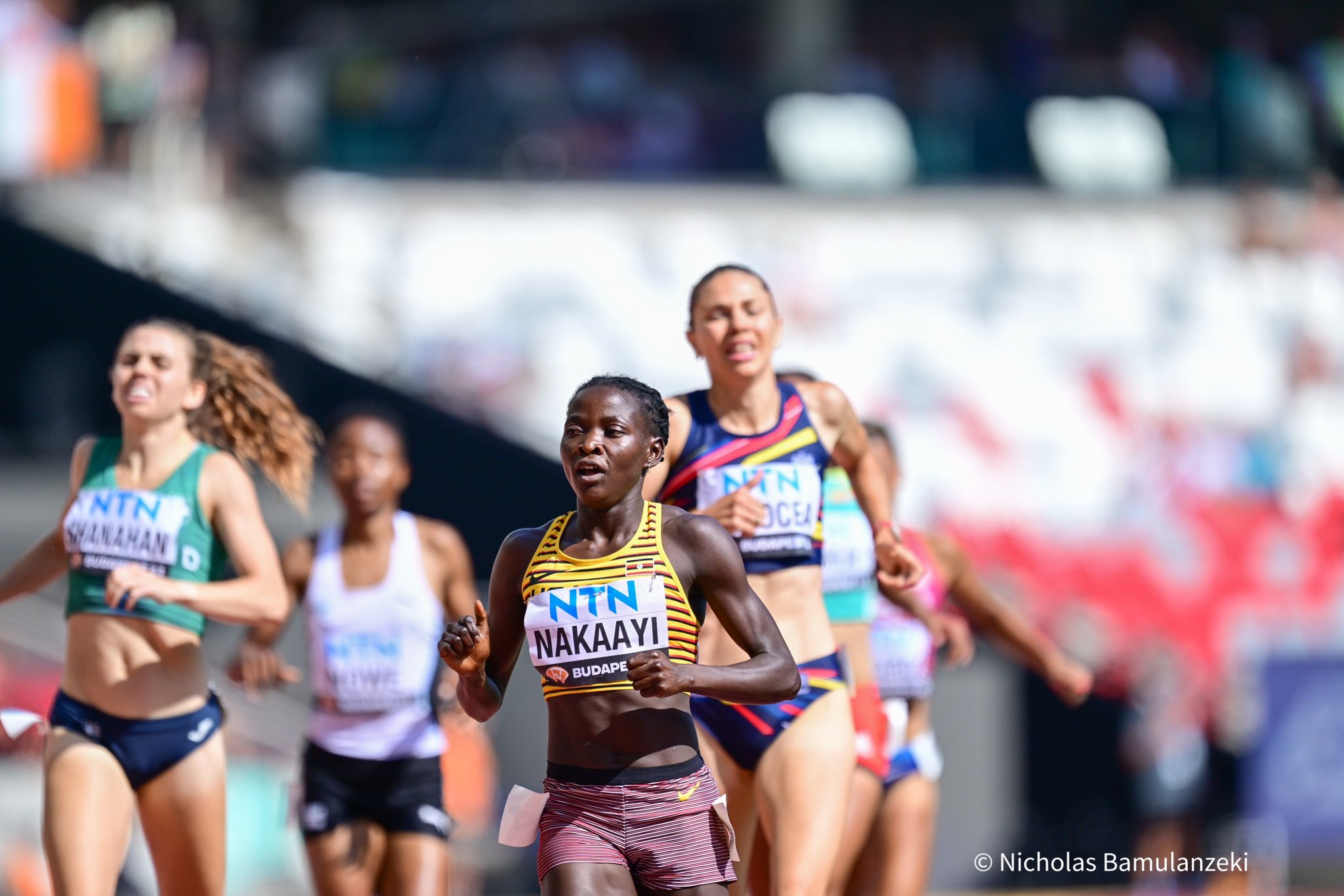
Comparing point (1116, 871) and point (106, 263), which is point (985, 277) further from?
point (106, 263)

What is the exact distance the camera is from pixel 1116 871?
13.4 meters

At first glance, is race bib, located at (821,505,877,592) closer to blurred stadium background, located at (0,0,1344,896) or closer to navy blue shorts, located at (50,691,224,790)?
navy blue shorts, located at (50,691,224,790)

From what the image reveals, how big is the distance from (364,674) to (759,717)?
5.68 feet

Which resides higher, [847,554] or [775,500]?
[775,500]

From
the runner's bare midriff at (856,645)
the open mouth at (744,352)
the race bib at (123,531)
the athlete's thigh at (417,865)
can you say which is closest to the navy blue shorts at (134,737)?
the race bib at (123,531)

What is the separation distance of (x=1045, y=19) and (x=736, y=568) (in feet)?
54.0

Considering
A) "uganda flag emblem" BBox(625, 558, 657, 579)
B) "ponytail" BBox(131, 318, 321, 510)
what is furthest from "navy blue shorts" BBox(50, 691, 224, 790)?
"uganda flag emblem" BBox(625, 558, 657, 579)

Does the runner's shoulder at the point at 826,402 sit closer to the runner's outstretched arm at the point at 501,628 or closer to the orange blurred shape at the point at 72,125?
the runner's outstretched arm at the point at 501,628

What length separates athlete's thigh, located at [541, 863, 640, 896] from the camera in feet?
16.1

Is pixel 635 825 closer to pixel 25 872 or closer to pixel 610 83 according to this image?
pixel 25 872

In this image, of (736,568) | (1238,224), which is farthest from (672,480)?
(1238,224)

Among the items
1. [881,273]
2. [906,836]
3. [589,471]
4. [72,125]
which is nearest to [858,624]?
[906,836]

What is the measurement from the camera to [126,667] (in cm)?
618

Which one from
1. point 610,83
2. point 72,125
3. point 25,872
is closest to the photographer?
point 25,872
